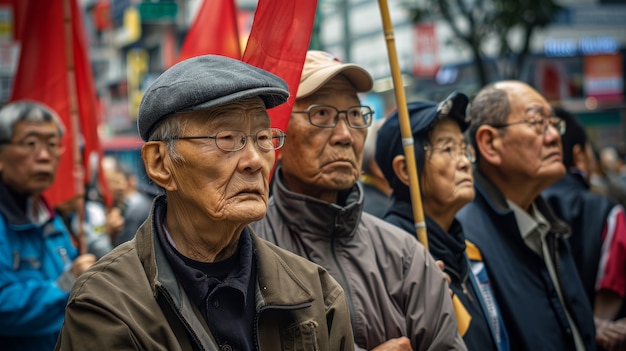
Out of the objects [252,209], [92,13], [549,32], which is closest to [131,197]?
[252,209]

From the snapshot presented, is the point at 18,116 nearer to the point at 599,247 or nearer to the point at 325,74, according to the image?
the point at 325,74

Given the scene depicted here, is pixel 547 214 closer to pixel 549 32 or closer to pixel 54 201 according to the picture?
pixel 54 201

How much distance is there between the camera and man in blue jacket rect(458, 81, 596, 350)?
426 centimetres

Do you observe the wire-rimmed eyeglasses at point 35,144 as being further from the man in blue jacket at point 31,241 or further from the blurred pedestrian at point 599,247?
the blurred pedestrian at point 599,247

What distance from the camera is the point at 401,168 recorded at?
159 inches

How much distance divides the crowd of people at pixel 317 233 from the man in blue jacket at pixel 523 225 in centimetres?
1

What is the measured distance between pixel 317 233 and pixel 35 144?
241cm

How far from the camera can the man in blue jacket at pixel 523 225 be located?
4.26m

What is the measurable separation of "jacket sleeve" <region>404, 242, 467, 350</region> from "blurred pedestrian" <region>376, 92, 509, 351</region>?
1.79 ft

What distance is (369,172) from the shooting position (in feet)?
20.6

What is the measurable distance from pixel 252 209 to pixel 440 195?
63.2 inches

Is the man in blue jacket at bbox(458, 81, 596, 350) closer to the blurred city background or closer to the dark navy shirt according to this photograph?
the dark navy shirt

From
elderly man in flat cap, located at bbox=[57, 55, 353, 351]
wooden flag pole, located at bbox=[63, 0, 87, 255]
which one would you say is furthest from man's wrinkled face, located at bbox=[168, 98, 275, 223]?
wooden flag pole, located at bbox=[63, 0, 87, 255]

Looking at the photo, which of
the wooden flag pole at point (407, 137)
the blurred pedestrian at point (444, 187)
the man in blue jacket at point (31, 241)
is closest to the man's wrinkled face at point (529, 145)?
the blurred pedestrian at point (444, 187)
